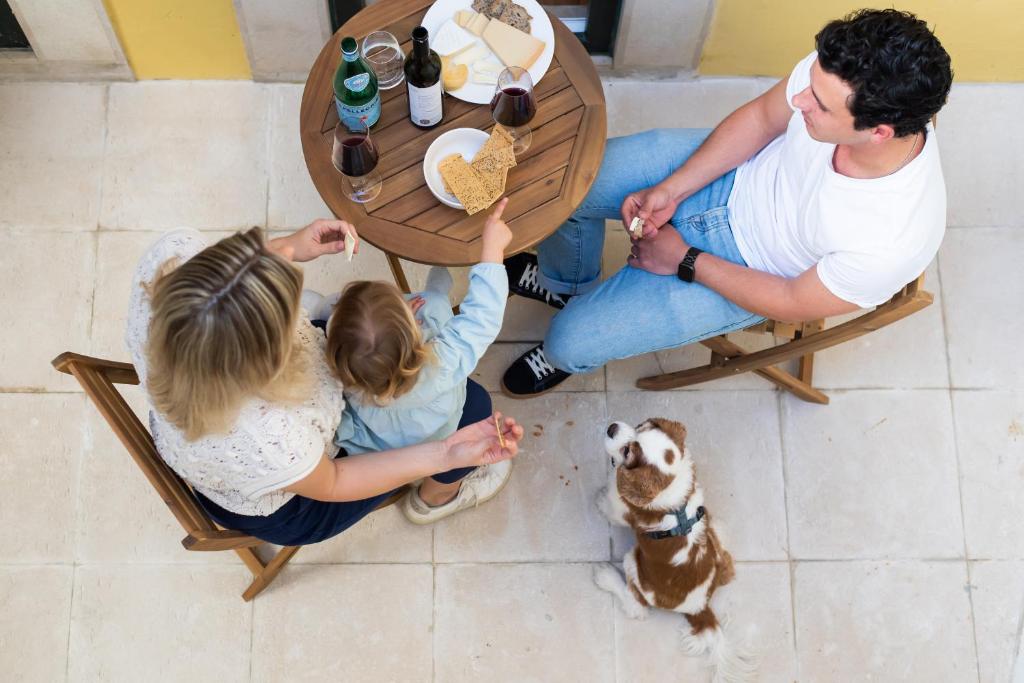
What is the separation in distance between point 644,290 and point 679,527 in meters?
0.60

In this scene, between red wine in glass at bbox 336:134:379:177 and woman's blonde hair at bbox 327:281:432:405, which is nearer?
woman's blonde hair at bbox 327:281:432:405

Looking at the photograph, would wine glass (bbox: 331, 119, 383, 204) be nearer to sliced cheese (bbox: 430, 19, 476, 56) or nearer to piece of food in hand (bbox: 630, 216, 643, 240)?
sliced cheese (bbox: 430, 19, 476, 56)

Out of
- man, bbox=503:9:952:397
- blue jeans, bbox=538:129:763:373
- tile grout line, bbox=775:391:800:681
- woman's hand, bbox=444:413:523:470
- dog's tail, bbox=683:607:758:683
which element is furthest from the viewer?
tile grout line, bbox=775:391:800:681

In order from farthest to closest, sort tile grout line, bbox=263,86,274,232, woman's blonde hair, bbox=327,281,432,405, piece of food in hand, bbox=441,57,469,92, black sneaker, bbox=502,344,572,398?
1. tile grout line, bbox=263,86,274,232
2. black sneaker, bbox=502,344,572,398
3. piece of food in hand, bbox=441,57,469,92
4. woman's blonde hair, bbox=327,281,432,405

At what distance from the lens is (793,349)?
2051 mm

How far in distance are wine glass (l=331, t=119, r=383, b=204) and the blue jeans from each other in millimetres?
581

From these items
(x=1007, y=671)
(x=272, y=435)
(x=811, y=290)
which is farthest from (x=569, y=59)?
(x=1007, y=671)

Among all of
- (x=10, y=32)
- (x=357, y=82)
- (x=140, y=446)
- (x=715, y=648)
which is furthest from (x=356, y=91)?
(x=715, y=648)

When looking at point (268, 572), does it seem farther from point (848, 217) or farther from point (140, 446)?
point (848, 217)

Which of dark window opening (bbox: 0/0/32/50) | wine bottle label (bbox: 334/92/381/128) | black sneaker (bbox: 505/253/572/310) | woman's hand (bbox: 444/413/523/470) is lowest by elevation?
black sneaker (bbox: 505/253/572/310)

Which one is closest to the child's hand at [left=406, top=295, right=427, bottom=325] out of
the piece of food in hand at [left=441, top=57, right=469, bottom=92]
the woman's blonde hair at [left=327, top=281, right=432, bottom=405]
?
the woman's blonde hair at [left=327, top=281, right=432, bottom=405]

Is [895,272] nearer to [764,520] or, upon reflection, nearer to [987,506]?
[764,520]

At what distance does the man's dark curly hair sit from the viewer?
1.54 m

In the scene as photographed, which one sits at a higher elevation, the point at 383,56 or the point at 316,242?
the point at 383,56
